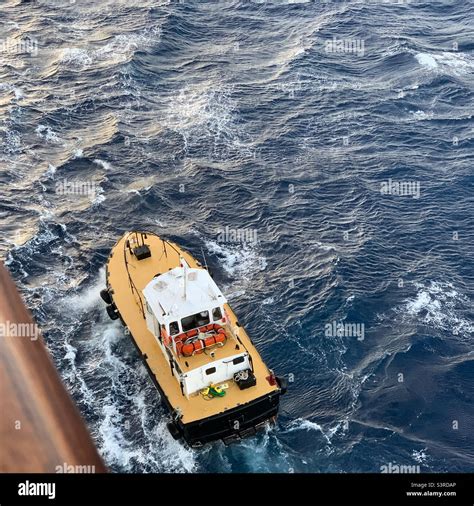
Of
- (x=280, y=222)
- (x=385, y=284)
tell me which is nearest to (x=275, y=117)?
(x=280, y=222)

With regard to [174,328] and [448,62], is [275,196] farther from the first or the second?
[448,62]

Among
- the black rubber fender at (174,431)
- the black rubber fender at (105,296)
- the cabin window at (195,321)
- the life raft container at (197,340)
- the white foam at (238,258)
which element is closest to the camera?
the black rubber fender at (174,431)

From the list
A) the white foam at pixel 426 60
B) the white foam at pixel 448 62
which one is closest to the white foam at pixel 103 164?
the white foam at pixel 448 62

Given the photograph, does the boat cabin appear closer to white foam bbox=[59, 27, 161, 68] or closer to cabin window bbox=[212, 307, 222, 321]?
cabin window bbox=[212, 307, 222, 321]

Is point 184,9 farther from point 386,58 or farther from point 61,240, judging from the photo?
point 61,240

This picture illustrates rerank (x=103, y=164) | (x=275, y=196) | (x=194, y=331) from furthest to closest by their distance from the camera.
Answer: (x=103, y=164), (x=275, y=196), (x=194, y=331)

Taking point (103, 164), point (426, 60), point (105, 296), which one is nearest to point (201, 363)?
point (105, 296)

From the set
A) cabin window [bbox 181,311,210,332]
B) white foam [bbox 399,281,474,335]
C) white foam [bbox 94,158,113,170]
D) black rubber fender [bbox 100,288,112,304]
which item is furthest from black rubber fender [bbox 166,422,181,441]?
white foam [bbox 94,158,113,170]

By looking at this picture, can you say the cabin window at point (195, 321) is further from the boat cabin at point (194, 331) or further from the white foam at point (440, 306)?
the white foam at point (440, 306)
